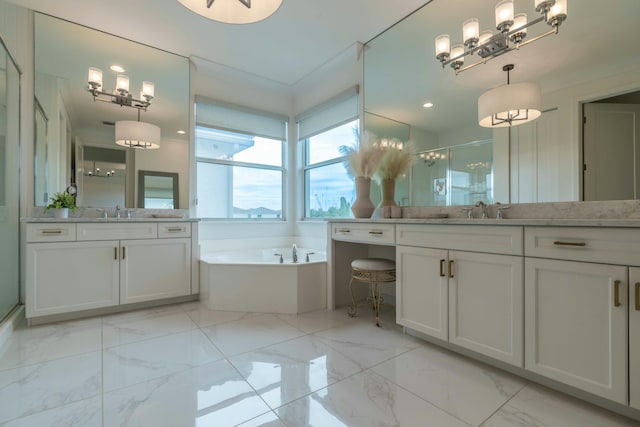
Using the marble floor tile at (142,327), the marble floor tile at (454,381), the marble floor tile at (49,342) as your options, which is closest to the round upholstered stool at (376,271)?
the marble floor tile at (454,381)

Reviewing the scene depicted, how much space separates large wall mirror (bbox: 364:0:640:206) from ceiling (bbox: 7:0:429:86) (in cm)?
36

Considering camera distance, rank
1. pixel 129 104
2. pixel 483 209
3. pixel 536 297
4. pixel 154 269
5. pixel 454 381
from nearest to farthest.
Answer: pixel 536 297
pixel 454 381
pixel 483 209
pixel 154 269
pixel 129 104

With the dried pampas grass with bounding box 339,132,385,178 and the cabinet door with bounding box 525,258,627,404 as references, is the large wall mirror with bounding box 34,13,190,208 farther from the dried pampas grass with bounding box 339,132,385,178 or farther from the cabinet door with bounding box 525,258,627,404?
the cabinet door with bounding box 525,258,627,404

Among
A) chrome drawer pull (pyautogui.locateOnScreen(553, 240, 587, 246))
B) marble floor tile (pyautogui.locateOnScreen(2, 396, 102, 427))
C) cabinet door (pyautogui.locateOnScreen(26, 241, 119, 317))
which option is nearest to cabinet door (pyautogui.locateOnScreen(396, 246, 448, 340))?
chrome drawer pull (pyautogui.locateOnScreen(553, 240, 587, 246))

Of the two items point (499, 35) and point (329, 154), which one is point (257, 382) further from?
point (329, 154)

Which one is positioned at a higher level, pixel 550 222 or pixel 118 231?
pixel 550 222

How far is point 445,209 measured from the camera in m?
2.34

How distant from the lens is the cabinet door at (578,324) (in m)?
1.18

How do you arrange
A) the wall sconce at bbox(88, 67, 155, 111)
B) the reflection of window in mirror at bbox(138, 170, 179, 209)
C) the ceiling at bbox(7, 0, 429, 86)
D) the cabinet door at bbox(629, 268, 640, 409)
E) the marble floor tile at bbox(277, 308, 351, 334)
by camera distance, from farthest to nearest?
the reflection of window in mirror at bbox(138, 170, 179, 209)
the wall sconce at bbox(88, 67, 155, 111)
the ceiling at bbox(7, 0, 429, 86)
the marble floor tile at bbox(277, 308, 351, 334)
the cabinet door at bbox(629, 268, 640, 409)

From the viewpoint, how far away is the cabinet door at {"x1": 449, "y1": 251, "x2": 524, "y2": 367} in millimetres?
1467

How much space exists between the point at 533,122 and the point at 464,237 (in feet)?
2.97

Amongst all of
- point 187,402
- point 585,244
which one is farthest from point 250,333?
point 585,244

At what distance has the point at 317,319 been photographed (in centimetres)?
242

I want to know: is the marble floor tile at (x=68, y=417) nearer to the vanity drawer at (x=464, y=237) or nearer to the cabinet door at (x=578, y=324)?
the vanity drawer at (x=464, y=237)
